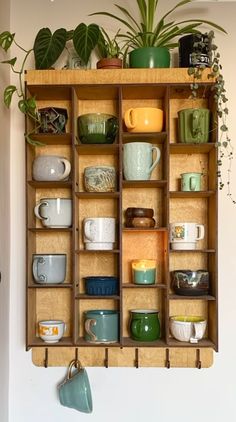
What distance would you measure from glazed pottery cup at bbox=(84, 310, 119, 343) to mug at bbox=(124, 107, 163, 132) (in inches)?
27.2

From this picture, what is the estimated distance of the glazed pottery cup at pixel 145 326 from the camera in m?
1.80

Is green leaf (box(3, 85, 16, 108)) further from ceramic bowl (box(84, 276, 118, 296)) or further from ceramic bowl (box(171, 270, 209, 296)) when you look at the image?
ceramic bowl (box(171, 270, 209, 296))

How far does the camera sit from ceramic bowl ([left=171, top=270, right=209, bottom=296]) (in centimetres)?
180

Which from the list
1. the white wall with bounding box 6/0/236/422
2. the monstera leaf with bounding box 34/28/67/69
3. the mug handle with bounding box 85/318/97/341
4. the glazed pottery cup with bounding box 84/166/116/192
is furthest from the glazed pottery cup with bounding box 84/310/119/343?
the monstera leaf with bounding box 34/28/67/69

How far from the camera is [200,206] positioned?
1.93 metres

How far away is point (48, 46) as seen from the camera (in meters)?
1.82

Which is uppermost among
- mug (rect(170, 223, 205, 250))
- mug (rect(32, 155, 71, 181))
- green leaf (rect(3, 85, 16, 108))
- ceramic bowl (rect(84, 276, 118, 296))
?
green leaf (rect(3, 85, 16, 108))

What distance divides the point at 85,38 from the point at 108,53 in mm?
134

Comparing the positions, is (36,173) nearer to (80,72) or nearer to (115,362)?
(80,72)

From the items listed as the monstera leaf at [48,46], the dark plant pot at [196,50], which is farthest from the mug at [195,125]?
the monstera leaf at [48,46]

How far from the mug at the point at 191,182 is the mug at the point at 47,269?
53cm

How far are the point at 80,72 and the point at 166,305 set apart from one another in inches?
36.0

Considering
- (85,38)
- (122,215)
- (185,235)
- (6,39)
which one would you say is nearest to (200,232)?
(185,235)

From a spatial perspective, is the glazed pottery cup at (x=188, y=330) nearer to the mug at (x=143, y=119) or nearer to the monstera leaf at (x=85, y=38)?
the mug at (x=143, y=119)
